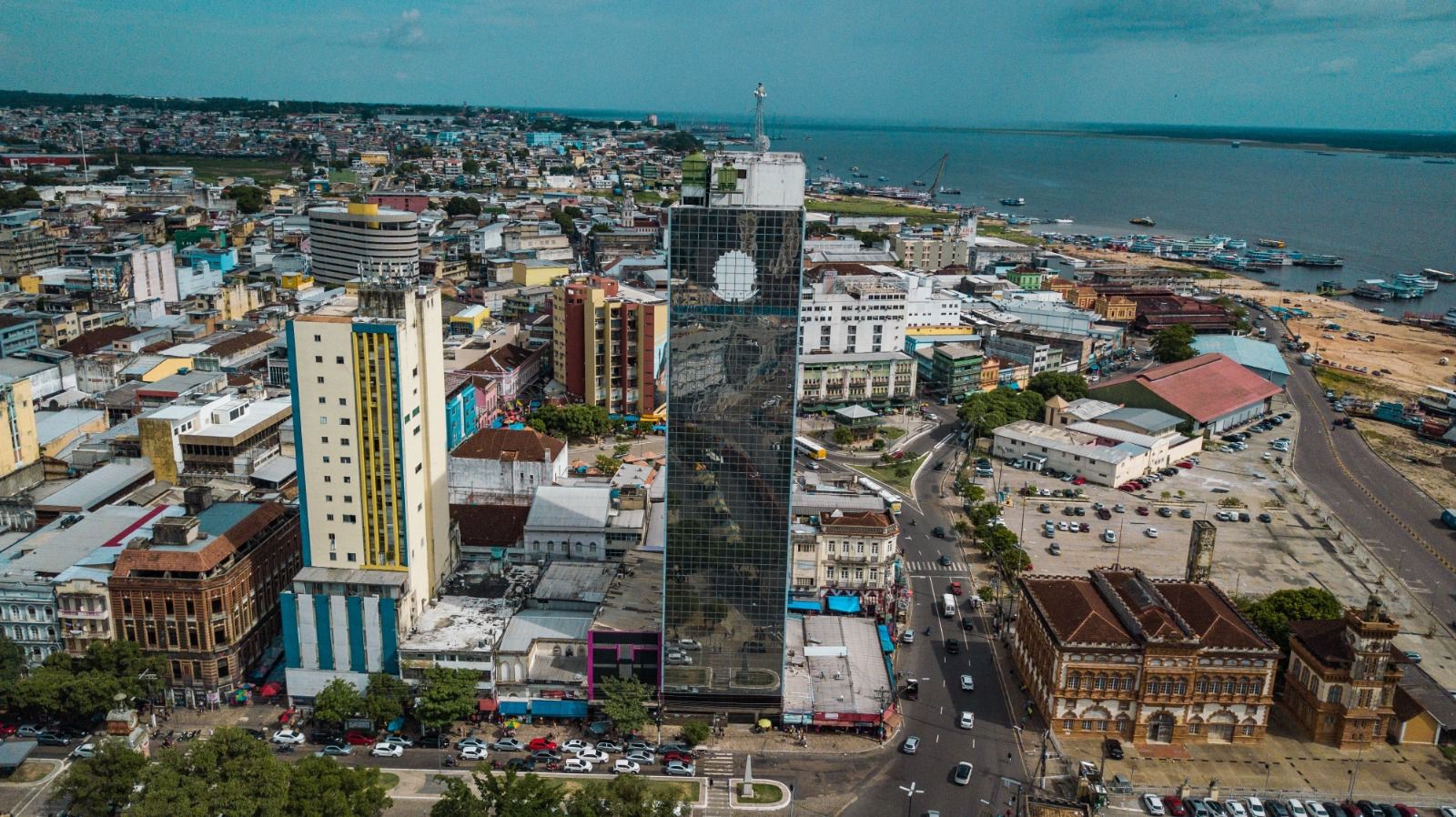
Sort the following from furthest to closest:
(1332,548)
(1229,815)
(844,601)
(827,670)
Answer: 1. (1332,548)
2. (844,601)
3. (827,670)
4. (1229,815)

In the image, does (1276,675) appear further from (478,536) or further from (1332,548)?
(478,536)

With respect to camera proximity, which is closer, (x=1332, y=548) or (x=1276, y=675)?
(x=1276, y=675)

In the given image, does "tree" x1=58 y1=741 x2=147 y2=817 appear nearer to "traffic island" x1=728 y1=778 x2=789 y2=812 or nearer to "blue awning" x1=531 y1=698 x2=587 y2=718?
"blue awning" x1=531 y1=698 x2=587 y2=718

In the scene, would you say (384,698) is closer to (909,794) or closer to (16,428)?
(909,794)

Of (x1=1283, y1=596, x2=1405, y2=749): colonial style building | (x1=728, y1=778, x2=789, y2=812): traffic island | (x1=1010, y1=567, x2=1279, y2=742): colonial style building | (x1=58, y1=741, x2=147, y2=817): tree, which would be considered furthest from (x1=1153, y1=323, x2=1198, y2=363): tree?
(x1=58, y1=741, x2=147, y2=817): tree

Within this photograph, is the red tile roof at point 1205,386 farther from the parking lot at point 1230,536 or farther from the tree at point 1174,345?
the tree at point 1174,345

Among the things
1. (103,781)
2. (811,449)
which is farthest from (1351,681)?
(103,781)

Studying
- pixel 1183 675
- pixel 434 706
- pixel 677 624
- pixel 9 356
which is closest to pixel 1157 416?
pixel 1183 675
